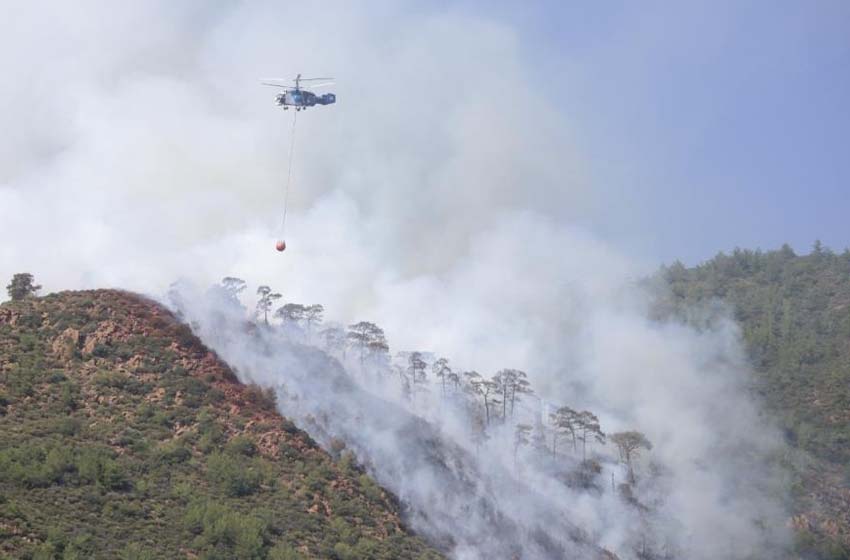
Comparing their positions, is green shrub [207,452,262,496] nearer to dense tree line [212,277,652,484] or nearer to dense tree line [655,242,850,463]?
dense tree line [212,277,652,484]

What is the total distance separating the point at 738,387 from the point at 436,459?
68.9m

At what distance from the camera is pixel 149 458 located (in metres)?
83.9

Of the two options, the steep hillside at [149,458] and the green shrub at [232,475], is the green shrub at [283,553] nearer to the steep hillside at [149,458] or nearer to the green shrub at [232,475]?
the steep hillside at [149,458]

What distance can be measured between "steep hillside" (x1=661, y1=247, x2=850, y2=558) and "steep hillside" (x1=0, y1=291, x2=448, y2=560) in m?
60.7

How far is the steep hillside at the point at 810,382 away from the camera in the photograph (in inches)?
4843

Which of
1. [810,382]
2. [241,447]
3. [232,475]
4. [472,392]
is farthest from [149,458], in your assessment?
[810,382]

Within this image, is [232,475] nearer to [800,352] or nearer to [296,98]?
[296,98]

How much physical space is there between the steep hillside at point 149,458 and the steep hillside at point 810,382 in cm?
6067

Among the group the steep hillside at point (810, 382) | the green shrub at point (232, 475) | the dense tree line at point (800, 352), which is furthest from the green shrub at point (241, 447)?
the dense tree line at point (800, 352)

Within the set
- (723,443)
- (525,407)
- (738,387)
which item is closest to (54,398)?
(525,407)

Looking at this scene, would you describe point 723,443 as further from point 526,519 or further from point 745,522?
point 526,519

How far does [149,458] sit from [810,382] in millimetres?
107261

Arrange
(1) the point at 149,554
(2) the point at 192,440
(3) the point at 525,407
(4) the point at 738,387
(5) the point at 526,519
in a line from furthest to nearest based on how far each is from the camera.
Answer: (4) the point at 738,387 → (3) the point at 525,407 → (5) the point at 526,519 → (2) the point at 192,440 → (1) the point at 149,554

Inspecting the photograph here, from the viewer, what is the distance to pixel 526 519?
339 ft
